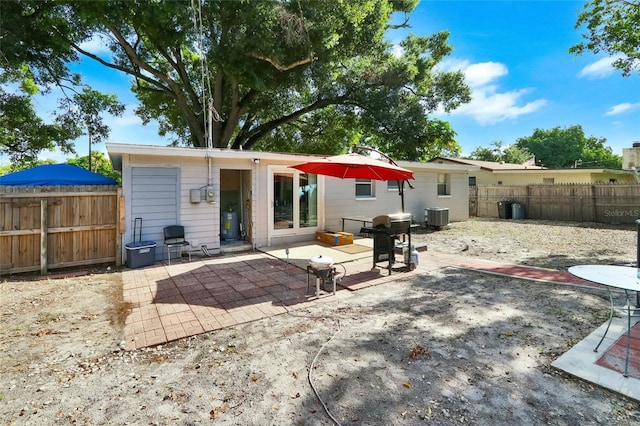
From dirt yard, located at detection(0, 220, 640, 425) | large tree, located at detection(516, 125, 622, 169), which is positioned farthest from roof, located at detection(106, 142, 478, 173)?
large tree, located at detection(516, 125, 622, 169)

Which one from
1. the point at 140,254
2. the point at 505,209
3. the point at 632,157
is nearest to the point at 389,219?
the point at 632,157

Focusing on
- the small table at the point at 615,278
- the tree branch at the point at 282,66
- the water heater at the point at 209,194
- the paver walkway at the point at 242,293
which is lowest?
the paver walkway at the point at 242,293

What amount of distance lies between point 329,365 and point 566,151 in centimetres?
5484

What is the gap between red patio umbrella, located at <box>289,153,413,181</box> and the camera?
5.65m

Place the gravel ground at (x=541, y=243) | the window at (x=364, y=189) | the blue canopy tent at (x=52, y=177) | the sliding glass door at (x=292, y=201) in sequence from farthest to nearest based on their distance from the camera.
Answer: the window at (x=364, y=189) < the sliding glass door at (x=292, y=201) < the gravel ground at (x=541, y=243) < the blue canopy tent at (x=52, y=177)

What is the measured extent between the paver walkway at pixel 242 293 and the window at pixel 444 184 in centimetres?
686

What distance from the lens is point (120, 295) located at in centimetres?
474

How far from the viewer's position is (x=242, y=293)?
477 centimetres

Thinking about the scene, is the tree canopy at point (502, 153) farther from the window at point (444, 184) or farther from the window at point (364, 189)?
the window at point (364, 189)

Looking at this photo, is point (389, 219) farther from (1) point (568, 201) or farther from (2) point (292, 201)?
(1) point (568, 201)

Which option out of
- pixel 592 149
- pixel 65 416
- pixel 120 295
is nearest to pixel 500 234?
pixel 120 295

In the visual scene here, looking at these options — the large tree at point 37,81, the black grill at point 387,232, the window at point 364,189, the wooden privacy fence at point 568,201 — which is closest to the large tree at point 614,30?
the wooden privacy fence at point 568,201

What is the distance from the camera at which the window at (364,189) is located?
410 inches

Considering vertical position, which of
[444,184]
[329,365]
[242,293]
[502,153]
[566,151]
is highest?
[566,151]
